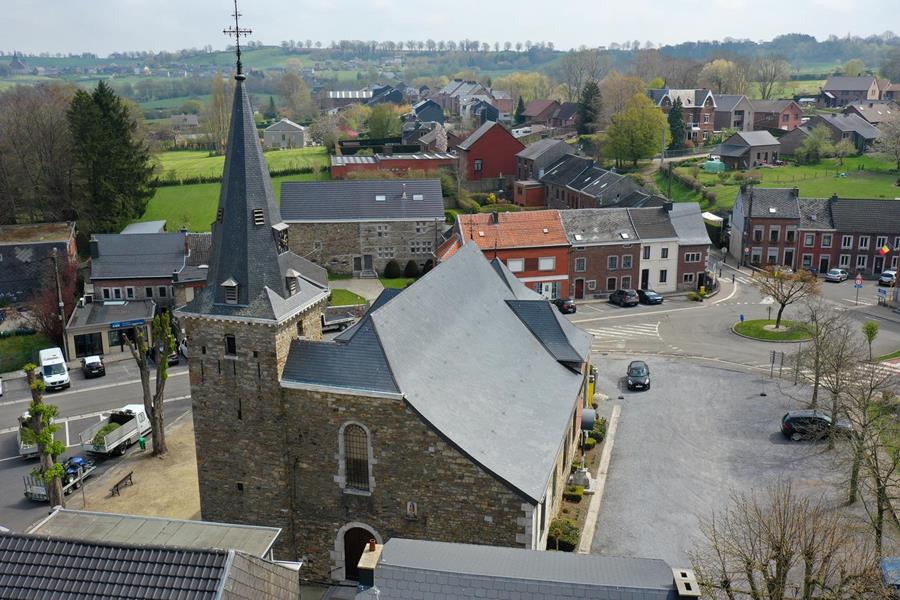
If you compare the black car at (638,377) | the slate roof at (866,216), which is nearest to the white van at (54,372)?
the black car at (638,377)

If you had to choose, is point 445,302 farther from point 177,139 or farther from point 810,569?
point 177,139

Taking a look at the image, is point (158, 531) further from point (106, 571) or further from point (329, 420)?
point (106, 571)

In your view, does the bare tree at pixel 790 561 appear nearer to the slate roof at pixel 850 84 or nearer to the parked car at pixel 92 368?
the parked car at pixel 92 368

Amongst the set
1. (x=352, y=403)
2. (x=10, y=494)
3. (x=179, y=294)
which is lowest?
(x=10, y=494)

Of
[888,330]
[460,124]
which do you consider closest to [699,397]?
[888,330]

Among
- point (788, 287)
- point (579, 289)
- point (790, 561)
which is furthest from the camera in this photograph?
point (579, 289)

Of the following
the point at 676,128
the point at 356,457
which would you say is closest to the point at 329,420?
the point at 356,457

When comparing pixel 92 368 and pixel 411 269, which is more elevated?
pixel 411 269

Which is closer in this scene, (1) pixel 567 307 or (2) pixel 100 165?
(1) pixel 567 307

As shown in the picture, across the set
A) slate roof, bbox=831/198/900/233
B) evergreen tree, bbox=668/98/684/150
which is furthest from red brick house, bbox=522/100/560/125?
slate roof, bbox=831/198/900/233
